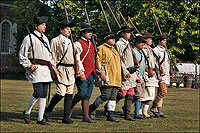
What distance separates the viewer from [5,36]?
Answer: 55031mm

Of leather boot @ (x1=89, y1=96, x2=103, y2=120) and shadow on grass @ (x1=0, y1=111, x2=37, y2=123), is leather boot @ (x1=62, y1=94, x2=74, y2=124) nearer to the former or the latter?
shadow on grass @ (x1=0, y1=111, x2=37, y2=123)

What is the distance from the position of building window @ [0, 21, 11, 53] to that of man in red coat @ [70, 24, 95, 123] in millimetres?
44745

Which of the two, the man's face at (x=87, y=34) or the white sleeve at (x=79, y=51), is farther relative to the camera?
the man's face at (x=87, y=34)

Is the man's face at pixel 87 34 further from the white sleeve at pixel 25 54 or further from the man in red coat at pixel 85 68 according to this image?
the white sleeve at pixel 25 54

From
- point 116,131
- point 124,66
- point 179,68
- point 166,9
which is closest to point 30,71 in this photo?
point 116,131

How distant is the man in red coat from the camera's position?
11.0m

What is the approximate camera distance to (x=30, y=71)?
9.84 m

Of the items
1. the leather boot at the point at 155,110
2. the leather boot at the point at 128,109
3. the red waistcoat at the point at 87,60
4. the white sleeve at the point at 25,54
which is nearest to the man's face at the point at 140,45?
the leather boot at the point at 128,109

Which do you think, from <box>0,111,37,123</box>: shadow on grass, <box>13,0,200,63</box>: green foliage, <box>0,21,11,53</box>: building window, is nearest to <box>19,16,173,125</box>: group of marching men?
<box>0,111,37,123</box>: shadow on grass

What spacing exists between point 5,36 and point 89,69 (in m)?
45.3

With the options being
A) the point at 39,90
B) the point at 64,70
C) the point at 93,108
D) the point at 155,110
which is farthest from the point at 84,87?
the point at 155,110

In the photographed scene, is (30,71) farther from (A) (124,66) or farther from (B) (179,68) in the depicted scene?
(B) (179,68)

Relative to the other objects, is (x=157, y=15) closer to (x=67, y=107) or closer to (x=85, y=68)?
(x=85, y=68)

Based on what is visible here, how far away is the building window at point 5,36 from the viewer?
54781mm
